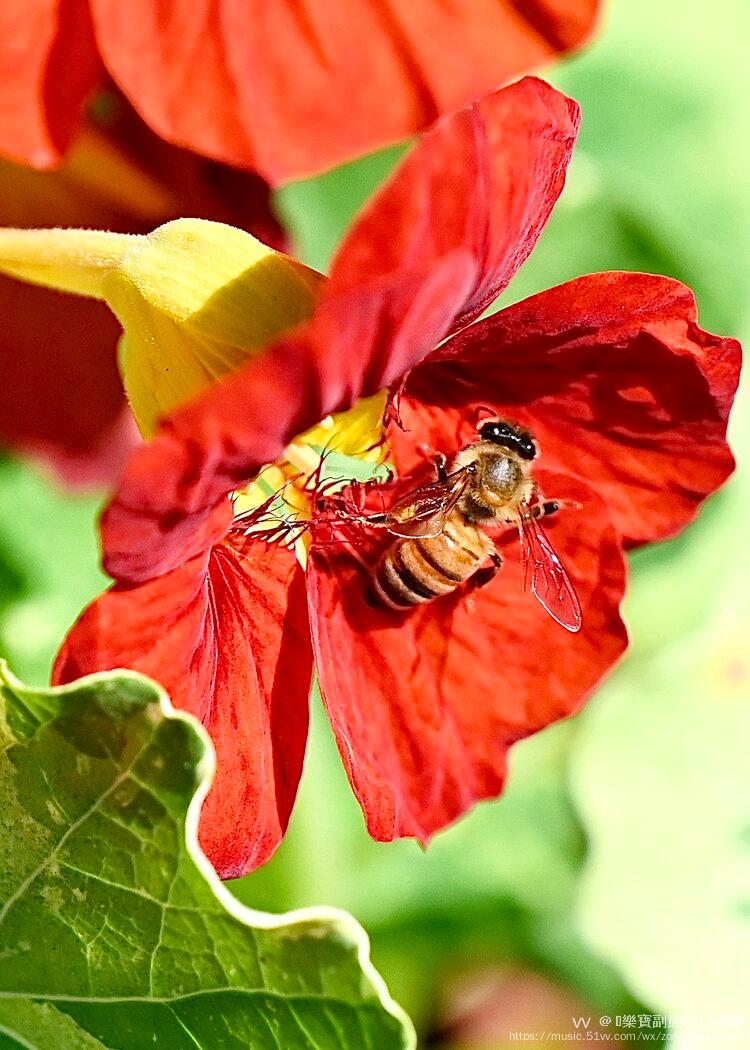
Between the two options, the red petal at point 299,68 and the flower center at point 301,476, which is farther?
the flower center at point 301,476

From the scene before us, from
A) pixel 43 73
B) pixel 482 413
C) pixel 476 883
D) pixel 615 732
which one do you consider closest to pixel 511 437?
pixel 482 413

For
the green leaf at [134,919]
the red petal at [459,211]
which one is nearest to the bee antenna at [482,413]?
the red petal at [459,211]

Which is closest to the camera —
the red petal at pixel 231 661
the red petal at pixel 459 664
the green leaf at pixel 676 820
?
the red petal at pixel 231 661

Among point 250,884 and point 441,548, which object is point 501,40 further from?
point 250,884

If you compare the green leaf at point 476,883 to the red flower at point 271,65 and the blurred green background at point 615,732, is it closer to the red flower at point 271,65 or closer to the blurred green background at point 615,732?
the blurred green background at point 615,732

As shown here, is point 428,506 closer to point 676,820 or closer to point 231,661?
point 231,661

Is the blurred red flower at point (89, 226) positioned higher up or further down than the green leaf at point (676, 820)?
higher up

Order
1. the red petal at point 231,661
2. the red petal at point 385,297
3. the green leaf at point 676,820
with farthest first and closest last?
1. the green leaf at point 676,820
2. the red petal at point 231,661
3. the red petal at point 385,297
